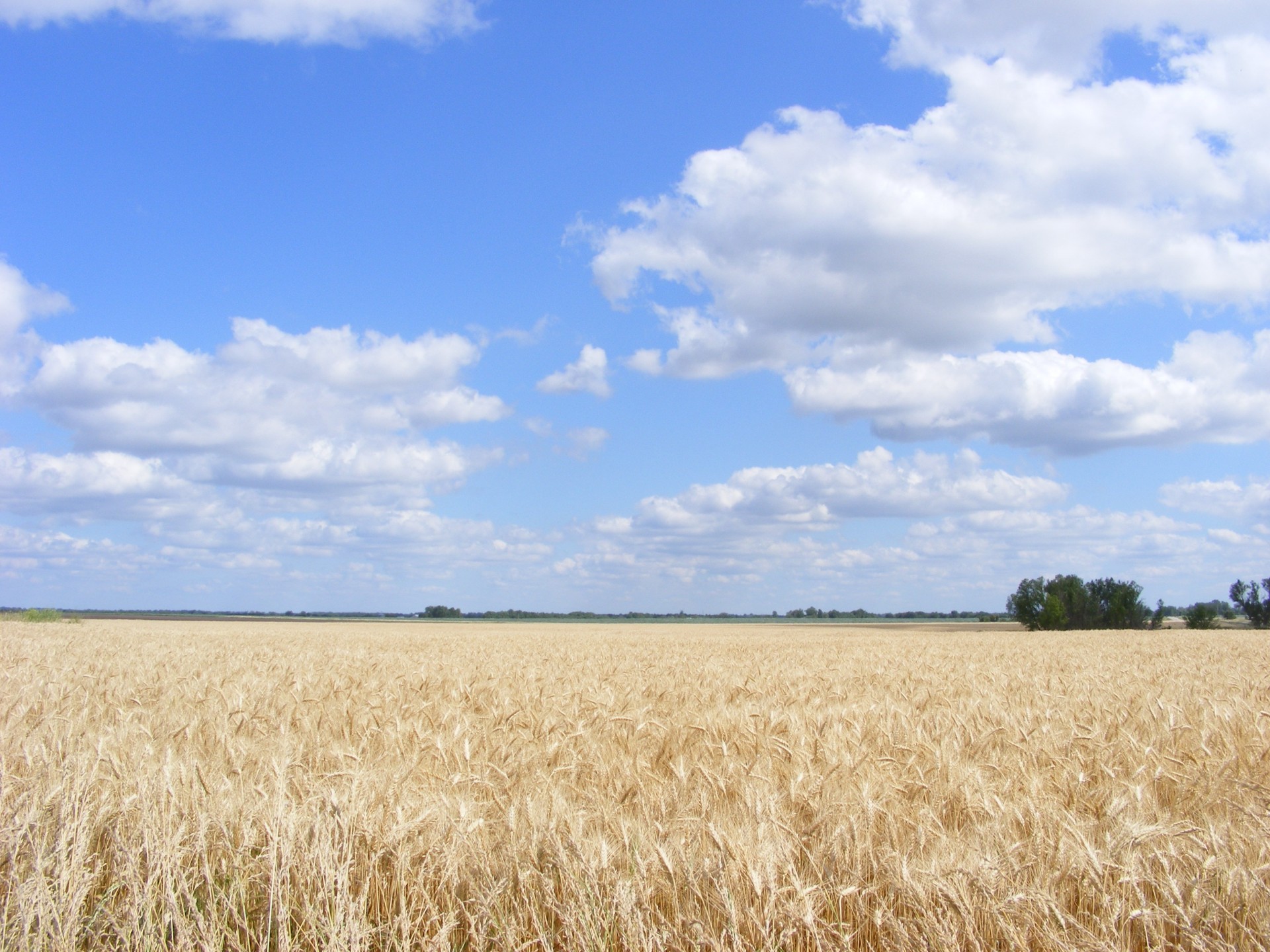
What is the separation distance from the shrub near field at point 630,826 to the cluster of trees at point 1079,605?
103348 millimetres

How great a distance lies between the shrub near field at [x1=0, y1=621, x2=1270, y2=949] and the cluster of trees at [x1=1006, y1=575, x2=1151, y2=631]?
10335 cm

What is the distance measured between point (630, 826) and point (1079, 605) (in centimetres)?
11633

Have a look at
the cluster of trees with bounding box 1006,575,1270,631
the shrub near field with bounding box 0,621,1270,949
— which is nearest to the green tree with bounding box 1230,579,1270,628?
the cluster of trees with bounding box 1006,575,1270,631

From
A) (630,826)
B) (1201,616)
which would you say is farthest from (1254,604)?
(630,826)

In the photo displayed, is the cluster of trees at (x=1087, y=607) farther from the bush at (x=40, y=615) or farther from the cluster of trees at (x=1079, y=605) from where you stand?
the bush at (x=40, y=615)

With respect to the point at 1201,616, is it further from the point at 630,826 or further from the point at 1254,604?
the point at 630,826

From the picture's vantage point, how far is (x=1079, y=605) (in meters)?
102

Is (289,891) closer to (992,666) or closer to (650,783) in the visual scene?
(650,783)

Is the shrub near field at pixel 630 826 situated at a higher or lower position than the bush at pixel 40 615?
higher

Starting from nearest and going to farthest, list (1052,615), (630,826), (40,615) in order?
(630,826) < (40,615) < (1052,615)

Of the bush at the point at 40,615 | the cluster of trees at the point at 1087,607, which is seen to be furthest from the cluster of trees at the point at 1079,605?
the bush at the point at 40,615

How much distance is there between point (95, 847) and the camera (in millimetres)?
3436

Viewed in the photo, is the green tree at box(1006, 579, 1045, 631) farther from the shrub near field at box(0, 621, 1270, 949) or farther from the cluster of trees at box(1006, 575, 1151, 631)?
the shrub near field at box(0, 621, 1270, 949)

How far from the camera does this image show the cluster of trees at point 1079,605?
97.9 meters
